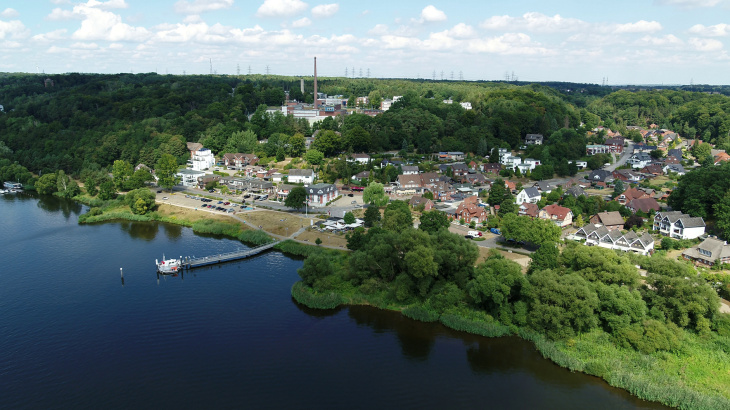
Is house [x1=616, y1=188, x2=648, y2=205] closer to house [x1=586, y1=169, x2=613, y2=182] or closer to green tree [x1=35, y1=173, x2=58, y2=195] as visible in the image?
house [x1=586, y1=169, x2=613, y2=182]

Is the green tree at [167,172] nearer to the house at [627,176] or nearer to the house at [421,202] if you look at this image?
the house at [421,202]

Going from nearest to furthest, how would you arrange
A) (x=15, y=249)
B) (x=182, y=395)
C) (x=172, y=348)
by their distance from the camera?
1. (x=182, y=395)
2. (x=172, y=348)
3. (x=15, y=249)

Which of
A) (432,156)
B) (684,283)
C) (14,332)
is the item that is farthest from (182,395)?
(432,156)

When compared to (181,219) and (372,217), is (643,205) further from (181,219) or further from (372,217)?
(181,219)

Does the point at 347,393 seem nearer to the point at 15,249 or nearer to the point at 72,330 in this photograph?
the point at 72,330

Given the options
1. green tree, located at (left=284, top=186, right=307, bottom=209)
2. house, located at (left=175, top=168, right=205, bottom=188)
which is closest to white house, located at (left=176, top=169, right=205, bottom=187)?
house, located at (left=175, top=168, right=205, bottom=188)

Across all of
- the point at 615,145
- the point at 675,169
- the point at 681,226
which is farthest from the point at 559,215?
the point at 615,145
